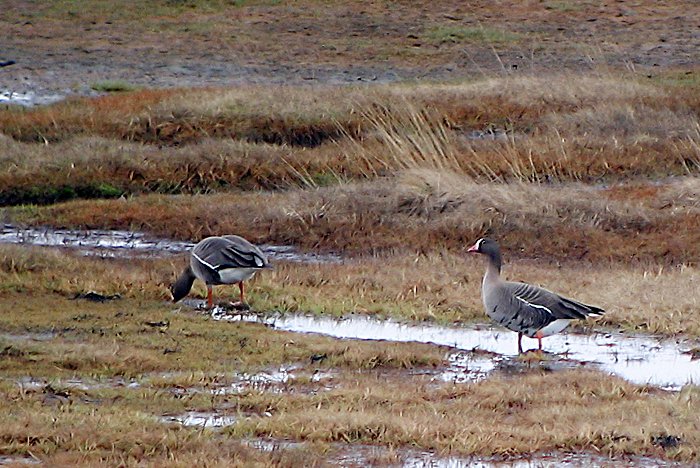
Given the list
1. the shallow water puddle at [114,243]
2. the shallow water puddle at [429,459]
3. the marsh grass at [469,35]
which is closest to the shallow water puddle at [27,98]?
the shallow water puddle at [114,243]

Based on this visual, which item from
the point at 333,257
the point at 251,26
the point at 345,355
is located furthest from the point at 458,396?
the point at 251,26

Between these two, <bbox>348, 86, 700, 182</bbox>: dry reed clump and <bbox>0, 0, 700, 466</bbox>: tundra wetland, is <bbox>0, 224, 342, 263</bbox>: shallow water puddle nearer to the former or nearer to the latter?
<bbox>0, 0, 700, 466</bbox>: tundra wetland

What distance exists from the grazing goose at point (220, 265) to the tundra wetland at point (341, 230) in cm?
24

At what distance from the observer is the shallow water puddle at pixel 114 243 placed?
15.0 metres

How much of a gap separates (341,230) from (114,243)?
2.73 meters

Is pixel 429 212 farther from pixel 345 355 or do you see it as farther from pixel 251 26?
pixel 251 26

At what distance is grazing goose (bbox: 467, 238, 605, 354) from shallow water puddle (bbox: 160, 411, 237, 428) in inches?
124

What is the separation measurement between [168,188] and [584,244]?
611 cm

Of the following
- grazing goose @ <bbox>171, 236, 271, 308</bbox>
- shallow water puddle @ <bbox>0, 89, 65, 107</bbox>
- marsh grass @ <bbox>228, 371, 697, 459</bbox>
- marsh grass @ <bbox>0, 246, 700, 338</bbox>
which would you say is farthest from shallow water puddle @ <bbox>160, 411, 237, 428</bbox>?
shallow water puddle @ <bbox>0, 89, 65, 107</bbox>

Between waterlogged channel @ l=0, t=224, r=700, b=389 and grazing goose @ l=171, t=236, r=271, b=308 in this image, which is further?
grazing goose @ l=171, t=236, r=271, b=308

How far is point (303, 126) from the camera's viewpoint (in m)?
20.5

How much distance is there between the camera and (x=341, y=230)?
15656 mm

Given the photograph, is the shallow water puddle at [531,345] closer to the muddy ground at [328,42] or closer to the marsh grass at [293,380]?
the marsh grass at [293,380]

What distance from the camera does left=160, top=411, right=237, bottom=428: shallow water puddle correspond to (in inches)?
320
